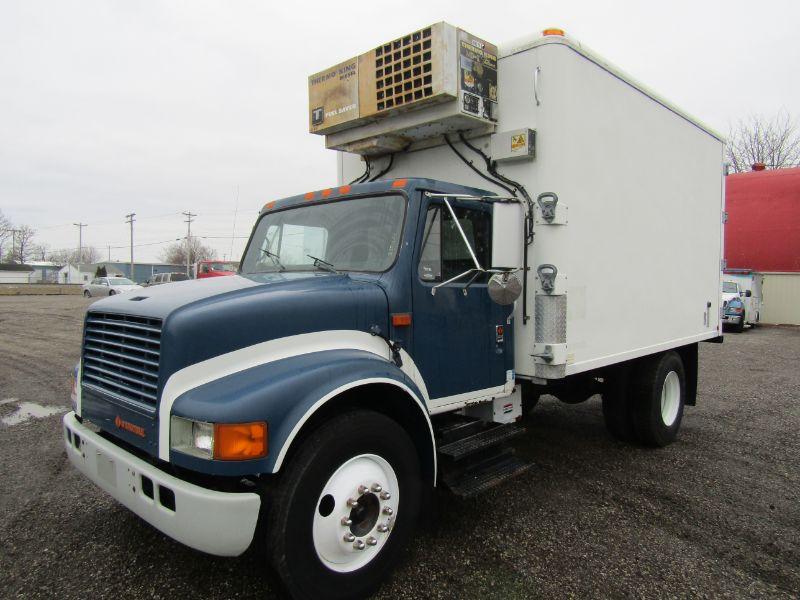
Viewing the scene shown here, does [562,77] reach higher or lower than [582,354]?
higher

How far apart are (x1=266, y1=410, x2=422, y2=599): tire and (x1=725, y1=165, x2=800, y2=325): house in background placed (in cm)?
2088

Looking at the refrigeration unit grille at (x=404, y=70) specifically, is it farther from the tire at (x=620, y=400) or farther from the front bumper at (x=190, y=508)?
the tire at (x=620, y=400)

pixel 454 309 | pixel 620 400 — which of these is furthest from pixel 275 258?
pixel 620 400

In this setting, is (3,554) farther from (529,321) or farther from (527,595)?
(529,321)

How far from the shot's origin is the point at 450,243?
11.7 feet

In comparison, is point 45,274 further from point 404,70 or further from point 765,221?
point 404,70

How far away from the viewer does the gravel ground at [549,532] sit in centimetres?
307

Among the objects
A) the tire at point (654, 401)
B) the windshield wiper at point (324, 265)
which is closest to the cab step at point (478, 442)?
the windshield wiper at point (324, 265)

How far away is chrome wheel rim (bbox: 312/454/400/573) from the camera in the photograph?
8.89 feet

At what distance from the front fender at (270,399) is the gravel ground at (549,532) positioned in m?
0.78

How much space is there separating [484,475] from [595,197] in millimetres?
2338

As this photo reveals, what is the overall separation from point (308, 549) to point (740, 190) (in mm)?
23131

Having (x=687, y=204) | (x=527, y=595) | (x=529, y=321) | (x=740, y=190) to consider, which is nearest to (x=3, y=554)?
(x=527, y=595)

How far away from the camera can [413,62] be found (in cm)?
390
